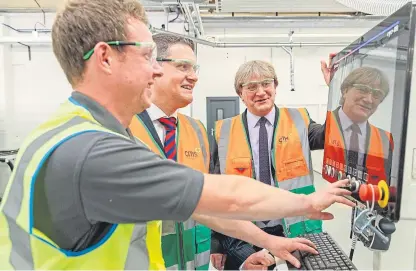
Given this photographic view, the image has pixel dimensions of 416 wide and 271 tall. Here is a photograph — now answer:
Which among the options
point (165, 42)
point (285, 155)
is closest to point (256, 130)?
point (285, 155)

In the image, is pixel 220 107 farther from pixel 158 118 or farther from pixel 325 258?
pixel 325 258

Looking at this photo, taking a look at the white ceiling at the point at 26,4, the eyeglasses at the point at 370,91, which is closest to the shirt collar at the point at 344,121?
the eyeglasses at the point at 370,91

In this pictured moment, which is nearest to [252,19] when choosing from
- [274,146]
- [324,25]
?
[324,25]

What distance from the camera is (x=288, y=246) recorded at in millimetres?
1109

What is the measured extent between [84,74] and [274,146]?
1.27m

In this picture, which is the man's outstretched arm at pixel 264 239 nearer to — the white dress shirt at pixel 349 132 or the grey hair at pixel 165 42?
the white dress shirt at pixel 349 132

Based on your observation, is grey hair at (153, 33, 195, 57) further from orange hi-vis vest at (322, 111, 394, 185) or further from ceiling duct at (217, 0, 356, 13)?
ceiling duct at (217, 0, 356, 13)

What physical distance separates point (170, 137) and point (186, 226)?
407 millimetres

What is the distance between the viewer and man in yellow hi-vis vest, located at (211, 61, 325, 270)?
6.03 feet

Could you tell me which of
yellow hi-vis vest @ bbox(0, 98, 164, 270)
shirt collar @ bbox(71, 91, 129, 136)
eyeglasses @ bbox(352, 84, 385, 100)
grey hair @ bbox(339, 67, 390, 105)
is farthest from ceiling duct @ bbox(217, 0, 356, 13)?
yellow hi-vis vest @ bbox(0, 98, 164, 270)

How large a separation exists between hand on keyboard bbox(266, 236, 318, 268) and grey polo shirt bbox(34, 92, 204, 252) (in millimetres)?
562

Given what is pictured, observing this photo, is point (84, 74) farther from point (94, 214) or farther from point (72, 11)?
point (94, 214)

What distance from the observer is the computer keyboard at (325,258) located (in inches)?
37.6

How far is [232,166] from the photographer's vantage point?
188cm
